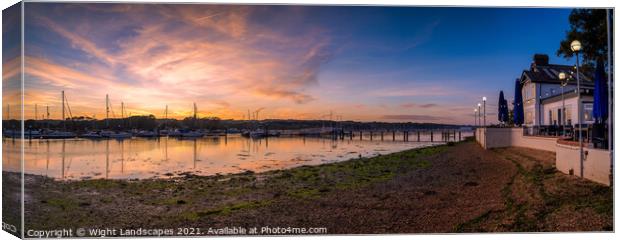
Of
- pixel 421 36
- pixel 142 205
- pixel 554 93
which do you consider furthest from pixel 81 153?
pixel 554 93

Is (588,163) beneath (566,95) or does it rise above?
beneath

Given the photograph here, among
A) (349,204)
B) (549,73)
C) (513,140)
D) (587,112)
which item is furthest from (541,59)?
(513,140)

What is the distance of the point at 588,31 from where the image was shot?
34.3 ft

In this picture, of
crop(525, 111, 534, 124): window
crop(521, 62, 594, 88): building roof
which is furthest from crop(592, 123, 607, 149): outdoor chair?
crop(525, 111, 534, 124): window

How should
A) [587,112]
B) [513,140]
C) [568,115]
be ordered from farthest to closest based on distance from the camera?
[513,140], [568,115], [587,112]

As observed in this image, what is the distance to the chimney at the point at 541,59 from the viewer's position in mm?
10157

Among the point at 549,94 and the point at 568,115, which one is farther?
the point at 549,94

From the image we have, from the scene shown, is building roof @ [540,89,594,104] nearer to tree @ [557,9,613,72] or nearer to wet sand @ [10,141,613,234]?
tree @ [557,9,613,72]

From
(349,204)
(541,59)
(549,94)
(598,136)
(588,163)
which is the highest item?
(541,59)

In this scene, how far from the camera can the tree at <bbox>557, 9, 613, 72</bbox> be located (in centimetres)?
1006

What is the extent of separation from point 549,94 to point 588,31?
692 cm

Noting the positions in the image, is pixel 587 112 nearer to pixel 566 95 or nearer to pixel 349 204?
pixel 566 95

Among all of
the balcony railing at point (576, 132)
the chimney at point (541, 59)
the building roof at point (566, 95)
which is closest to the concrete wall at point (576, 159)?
the balcony railing at point (576, 132)

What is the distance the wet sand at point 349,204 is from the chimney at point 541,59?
10.1 ft
